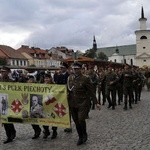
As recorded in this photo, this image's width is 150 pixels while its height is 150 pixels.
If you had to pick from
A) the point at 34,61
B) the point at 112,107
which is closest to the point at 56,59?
the point at 34,61

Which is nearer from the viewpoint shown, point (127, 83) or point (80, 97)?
point (80, 97)

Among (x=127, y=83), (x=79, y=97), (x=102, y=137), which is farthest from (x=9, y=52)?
(x=79, y=97)

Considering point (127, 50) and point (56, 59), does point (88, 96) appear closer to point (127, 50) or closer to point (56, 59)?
point (56, 59)

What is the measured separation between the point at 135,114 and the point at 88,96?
582 cm

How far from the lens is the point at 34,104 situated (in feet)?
34.1

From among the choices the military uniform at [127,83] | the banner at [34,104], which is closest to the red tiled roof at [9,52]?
the military uniform at [127,83]

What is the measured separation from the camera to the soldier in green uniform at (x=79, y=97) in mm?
9891

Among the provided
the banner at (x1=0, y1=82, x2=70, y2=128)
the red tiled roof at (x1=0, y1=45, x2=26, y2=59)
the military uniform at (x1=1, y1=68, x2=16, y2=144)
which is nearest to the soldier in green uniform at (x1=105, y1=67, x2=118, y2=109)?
the military uniform at (x1=1, y1=68, x2=16, y2=144)

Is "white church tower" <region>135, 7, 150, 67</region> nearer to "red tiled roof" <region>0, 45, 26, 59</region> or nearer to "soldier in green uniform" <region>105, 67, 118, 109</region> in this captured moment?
"red tiled roof" <region>0, 45, 26, 59</region>

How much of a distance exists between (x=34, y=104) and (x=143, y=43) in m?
131

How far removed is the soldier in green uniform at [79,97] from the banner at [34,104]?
19 cm

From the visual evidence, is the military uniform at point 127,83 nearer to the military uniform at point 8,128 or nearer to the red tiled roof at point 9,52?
the military uniform at point 8,128

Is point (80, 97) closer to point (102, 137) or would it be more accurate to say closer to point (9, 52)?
point (102, 137)

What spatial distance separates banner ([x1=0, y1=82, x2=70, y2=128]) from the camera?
33.3 ft
